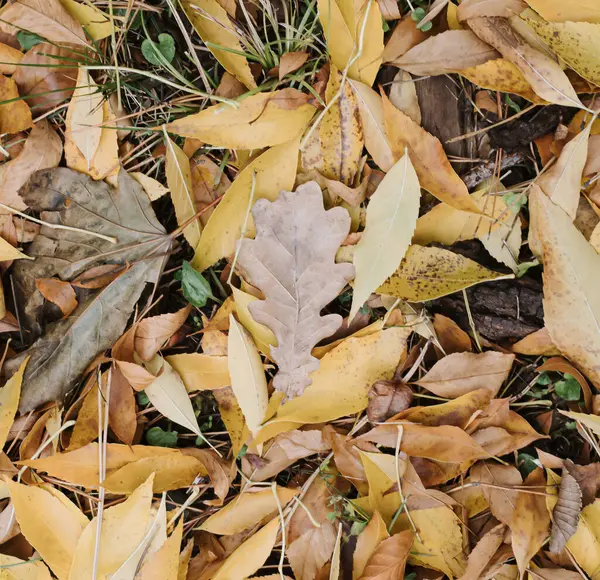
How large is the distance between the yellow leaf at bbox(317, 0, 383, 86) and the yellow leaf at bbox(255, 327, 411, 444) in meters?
0.53

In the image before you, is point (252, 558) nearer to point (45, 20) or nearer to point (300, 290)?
point (300, 290)

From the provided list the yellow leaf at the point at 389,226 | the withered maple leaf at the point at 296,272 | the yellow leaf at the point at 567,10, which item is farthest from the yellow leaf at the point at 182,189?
the yellow leaf at the point at 567,10

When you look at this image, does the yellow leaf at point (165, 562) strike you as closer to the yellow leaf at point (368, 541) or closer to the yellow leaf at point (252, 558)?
the yellow leaf at point (252, 558)

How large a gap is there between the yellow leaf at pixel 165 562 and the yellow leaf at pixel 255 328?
412mm

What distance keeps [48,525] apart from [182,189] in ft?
2.56

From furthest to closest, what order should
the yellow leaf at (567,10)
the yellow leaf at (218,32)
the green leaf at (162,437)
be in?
the green leaf at (162,437)
the yellow leaf at (218,32)
the yellow leaf at (567,10)

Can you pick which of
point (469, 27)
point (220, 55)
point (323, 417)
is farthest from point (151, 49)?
point (323, 417)

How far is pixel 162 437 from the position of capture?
3.82 ft

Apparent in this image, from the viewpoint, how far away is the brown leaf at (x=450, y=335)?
1063 mm

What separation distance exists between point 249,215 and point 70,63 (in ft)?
1.71

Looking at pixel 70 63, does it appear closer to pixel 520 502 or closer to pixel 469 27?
pixel 469 27

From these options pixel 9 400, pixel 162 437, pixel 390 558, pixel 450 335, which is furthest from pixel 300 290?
pixel 9 400

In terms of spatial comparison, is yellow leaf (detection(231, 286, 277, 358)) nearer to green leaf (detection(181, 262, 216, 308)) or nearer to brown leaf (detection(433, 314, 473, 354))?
green leaf (detection(181, 262, 216, 308))

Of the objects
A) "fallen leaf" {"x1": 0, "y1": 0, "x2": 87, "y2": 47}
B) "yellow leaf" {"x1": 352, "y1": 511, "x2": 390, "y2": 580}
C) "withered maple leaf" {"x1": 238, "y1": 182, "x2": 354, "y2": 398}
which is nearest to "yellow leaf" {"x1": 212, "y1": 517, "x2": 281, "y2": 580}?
"yellow leaf" {"x1": 352, "y1": 511, "x2": 390, "y2": 580}
